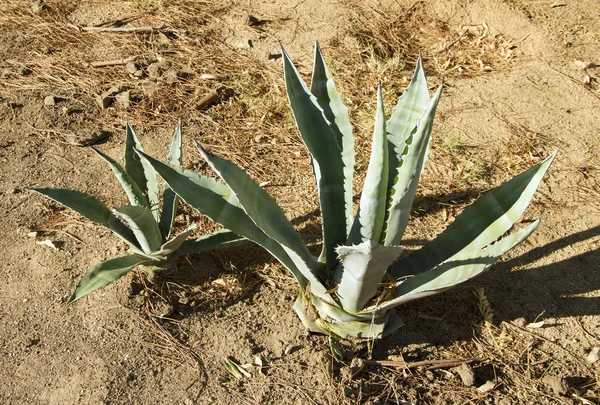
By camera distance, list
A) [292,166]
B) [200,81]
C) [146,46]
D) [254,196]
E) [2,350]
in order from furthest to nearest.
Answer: [146,46]
[200,81]
[292,166]
[2,350]
[254,196]

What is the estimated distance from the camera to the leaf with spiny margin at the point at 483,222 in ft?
7.22

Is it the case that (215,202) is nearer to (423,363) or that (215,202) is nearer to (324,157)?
(324,157)

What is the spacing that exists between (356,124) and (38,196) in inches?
76.1

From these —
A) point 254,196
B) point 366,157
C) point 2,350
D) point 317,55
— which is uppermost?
point 317,55

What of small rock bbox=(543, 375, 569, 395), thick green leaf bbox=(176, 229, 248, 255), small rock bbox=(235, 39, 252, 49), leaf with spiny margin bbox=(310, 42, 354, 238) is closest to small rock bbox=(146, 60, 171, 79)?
small rock bbox=(235, 39, 252, 49)

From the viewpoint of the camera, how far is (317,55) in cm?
222

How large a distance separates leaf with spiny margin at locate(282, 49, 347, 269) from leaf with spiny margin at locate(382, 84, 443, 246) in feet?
0.71

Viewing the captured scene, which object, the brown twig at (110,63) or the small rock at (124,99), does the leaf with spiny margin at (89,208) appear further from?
the brown twig at (110,63)

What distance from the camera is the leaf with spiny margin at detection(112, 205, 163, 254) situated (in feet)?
7.46

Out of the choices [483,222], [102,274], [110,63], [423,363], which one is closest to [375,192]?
[483,222]

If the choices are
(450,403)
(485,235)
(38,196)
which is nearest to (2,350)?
(38,196)

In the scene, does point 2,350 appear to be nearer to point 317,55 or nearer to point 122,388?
point 122,388

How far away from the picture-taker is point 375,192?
208 cm

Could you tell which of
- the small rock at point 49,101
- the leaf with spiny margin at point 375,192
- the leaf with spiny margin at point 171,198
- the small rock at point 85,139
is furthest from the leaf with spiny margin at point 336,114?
the small rock at point 49,101
